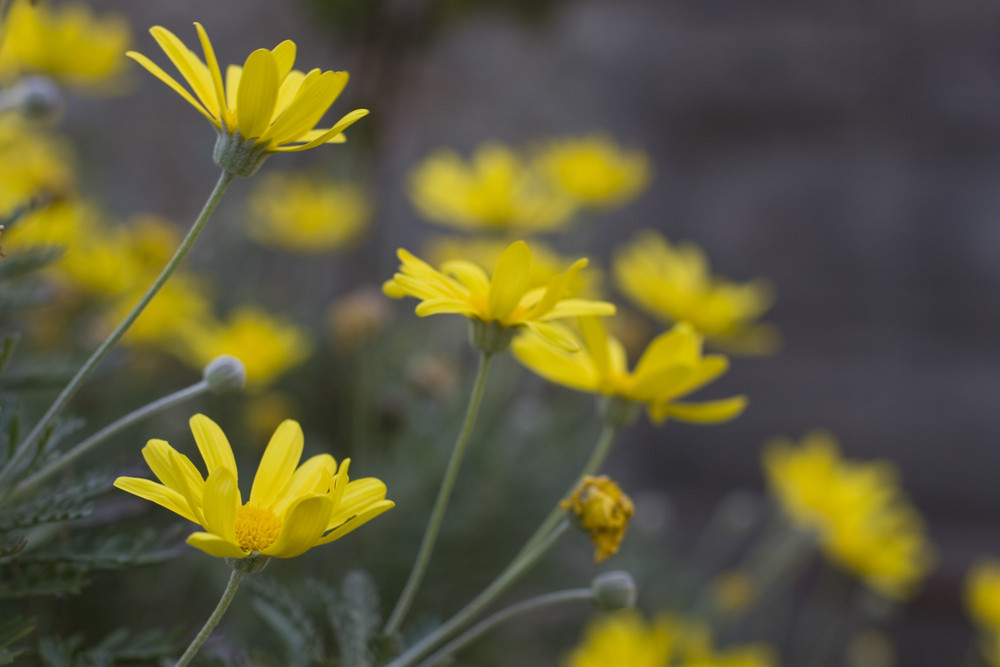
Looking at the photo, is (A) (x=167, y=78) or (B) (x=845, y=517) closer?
(A) (x=167, y=78)

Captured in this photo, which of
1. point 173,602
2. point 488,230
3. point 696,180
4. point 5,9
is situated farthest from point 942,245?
point 5,9

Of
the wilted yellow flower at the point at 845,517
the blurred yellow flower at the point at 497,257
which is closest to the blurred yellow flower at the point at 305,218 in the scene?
the blurred yellow flower at the point at 497,257

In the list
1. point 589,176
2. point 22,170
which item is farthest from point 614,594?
point 22,170

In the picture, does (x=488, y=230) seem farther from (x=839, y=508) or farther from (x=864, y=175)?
(x=864, y=175)

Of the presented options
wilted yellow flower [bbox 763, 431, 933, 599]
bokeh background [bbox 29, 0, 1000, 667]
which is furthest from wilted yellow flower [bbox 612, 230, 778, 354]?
bokeh background [bbox 29, 0, 1000, 667]

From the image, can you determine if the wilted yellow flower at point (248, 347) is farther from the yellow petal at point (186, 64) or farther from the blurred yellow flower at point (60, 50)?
the yellow petal at point (186, 64)

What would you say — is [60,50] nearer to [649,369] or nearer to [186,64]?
[186,64]
